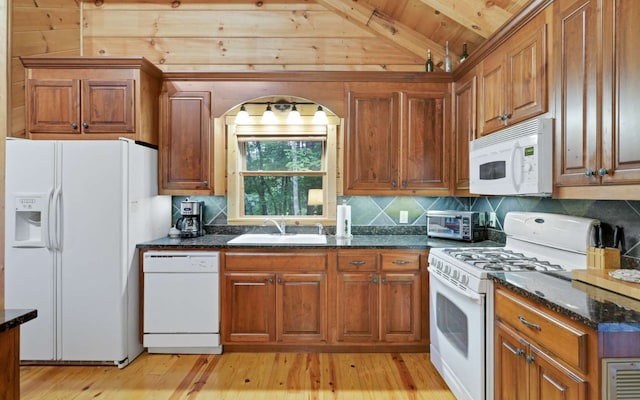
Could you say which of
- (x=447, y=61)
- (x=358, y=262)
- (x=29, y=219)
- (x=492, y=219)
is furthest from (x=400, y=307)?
(x=29, y=219)

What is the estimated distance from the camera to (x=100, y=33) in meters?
3.56

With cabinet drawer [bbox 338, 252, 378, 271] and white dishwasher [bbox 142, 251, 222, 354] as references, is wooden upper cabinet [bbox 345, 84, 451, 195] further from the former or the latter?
white dishwasher [bbox 142, 251, 222, 354]

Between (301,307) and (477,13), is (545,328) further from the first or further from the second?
(477,13)

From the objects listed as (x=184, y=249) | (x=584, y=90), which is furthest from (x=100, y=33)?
(x=584, y=90)

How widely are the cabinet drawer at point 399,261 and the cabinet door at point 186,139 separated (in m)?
1.64

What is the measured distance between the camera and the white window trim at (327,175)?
351 centimetres

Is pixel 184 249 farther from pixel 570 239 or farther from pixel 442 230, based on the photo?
pixel 570 239

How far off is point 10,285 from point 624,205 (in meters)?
3.99

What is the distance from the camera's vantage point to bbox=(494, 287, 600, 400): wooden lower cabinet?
1.21 metres

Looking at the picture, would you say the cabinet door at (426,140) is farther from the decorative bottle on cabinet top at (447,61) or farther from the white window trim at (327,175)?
the white window trim at (327,175)

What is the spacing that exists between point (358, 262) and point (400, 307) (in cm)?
49

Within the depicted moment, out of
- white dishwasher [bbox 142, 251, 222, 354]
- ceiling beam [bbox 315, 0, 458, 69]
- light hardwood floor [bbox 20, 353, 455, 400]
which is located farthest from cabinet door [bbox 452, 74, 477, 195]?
white dishwasher [bbox 142, 251, 222, 354]

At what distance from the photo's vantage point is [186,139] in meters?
3.18

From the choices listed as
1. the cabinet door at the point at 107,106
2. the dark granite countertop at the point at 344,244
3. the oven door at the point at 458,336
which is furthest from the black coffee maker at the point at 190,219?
the oven door at the point at 458,336
